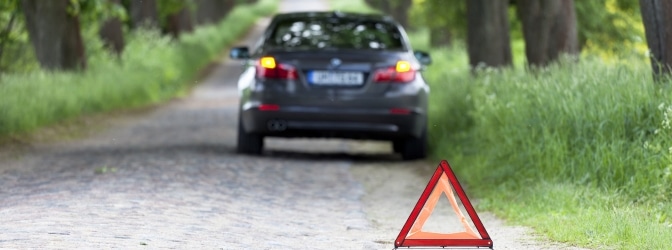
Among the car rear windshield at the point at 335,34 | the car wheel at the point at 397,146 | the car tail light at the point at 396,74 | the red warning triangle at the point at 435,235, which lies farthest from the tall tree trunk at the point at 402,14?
the red warning triangle at the point at 435,235

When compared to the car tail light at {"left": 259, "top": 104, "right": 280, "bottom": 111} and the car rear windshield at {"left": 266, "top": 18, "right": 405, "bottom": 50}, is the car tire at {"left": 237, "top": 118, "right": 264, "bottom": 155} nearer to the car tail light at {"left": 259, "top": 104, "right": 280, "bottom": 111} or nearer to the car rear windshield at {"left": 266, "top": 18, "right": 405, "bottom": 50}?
the car tail light at {"left": 259, "top": 104, "right": 280, "bottom": 111}

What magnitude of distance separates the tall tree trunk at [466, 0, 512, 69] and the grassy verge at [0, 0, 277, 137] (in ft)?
19.2

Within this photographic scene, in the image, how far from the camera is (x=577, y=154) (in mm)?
12344

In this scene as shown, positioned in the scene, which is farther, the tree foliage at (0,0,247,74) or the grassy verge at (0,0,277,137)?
the tree foliage at (0,0,247,74)

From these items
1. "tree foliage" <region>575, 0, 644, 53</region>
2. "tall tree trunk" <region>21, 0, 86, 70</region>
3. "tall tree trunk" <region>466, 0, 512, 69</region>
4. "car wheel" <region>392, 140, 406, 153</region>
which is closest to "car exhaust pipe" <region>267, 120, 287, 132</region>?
"car wheel" <region>392, 140, 406, 153</region>

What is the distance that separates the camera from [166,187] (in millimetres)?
12305

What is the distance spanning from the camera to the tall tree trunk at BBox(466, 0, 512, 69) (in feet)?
74.6

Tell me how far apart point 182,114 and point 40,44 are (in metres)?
2.61

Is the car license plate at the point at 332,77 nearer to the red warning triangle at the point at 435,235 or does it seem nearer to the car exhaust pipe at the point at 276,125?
the car exhaust pipe at the point at 276,125

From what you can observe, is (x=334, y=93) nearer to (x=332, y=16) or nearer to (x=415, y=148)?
Answer: (x=415, y=148)

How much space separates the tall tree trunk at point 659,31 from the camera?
1287 cm

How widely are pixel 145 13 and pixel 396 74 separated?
29.1 meters

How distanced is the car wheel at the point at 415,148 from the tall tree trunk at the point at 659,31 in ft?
12.2

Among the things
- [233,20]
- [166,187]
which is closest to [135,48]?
[166,187]
